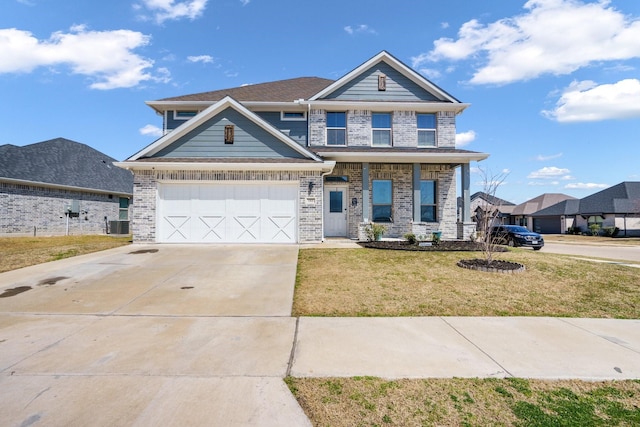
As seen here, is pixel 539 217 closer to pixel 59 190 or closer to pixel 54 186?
pixel 59 190

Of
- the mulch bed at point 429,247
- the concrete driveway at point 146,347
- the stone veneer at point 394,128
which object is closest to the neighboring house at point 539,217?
the stone veneer at point 394,128

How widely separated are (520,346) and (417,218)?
11.4 metres

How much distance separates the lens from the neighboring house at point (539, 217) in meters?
42.8

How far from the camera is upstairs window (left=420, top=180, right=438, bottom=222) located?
17047 millimetres

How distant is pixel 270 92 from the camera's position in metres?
18.5

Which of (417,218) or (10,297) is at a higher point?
(417,218)

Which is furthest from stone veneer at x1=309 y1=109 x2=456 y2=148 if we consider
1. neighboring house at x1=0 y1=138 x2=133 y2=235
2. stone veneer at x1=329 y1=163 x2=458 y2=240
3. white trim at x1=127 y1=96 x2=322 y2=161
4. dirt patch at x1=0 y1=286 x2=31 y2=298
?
neighboring house at x1=0 y1=138 x2=133 y2=235

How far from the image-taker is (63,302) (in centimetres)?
629

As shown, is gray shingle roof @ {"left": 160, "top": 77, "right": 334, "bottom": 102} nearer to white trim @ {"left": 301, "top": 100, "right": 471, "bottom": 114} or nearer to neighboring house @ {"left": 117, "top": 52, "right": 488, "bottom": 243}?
neighboring house @ {"left": 117, "top": 52, "right": 488, "bottom": 243}

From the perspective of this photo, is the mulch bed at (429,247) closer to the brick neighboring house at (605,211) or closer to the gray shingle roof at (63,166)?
the gray shingle roof at (63,166)

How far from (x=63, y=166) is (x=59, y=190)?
238cm

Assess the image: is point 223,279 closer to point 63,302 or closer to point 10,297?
point 63,302

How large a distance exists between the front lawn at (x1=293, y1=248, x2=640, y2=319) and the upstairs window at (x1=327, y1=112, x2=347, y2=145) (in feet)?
26.8

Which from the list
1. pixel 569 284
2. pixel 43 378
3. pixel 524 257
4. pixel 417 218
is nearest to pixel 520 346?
pixel 569 284
